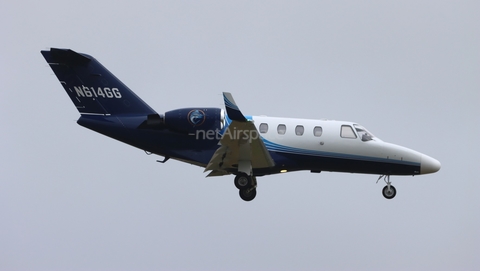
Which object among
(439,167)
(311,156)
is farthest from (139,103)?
(439,167)

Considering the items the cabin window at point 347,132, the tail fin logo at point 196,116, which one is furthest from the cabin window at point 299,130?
the tail fin logo at point 196,116

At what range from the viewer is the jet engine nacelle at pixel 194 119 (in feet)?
96.9

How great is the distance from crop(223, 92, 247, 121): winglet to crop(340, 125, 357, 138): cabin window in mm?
5031

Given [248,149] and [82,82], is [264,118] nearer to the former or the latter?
[248,149]

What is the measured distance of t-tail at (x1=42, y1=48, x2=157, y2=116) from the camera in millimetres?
30672

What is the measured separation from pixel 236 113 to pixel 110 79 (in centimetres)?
589

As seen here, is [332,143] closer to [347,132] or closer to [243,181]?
[347,132]

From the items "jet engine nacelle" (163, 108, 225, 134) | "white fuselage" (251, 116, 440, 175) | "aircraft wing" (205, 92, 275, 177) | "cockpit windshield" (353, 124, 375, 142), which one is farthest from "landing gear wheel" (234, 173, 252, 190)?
"cockpit windshield" (353, 124, 375, 142)

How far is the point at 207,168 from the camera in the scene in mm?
29812

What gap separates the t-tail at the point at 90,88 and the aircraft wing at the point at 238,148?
313 cm

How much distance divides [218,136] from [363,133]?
528 cm

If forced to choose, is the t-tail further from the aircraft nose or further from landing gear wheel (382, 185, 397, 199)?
the aircraft nose

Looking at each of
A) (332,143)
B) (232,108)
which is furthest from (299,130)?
(232,108)

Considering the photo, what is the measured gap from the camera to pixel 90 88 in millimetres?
30812
